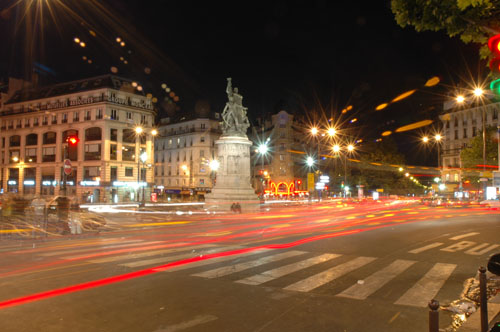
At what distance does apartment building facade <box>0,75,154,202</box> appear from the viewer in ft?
204

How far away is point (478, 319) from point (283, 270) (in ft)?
15.5

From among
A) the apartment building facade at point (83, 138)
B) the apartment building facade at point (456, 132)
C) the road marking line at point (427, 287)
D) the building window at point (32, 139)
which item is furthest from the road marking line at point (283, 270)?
the building window at point (32, 139)

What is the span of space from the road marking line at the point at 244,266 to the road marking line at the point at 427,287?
4.08 metres

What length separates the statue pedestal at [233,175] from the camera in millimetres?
34969

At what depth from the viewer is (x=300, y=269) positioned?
32.8 ft

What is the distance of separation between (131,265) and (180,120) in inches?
3013

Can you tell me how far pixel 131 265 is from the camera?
10.4 meters

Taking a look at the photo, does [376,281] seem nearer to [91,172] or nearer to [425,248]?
[425,248]

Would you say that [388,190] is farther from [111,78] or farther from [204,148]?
[111,78]

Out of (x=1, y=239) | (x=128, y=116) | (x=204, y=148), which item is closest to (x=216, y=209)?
(x=1, y=239)

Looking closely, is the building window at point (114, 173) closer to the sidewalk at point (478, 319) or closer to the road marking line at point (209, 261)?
the road marking line at point (209, 261)

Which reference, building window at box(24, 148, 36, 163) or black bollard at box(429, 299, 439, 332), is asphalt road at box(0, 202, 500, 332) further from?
building window at box(24, 148, 36, 163)

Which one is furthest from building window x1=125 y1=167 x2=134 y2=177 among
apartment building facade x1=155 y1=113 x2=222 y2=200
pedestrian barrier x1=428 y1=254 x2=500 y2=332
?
pedestrian barrier x1=428 y1=254 x2=500 y2=332

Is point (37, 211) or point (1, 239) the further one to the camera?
point (37, 211)
